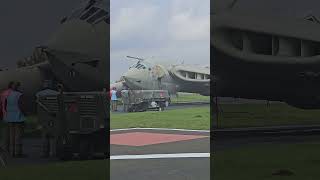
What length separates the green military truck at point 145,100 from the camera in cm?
480

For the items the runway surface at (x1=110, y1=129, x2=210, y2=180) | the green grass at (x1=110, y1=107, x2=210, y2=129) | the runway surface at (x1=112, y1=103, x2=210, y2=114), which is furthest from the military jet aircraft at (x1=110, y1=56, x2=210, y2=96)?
the runway surface at (x1=110, y1=129, x2=210, y2=180)

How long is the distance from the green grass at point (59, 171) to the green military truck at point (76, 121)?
0.32ft

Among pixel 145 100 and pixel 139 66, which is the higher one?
pixel 139 66

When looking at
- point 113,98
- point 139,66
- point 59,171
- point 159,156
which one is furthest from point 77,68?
point 159,156

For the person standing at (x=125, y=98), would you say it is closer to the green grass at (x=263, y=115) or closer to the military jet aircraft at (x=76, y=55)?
the military jet aircraft at (x=76, y=55)

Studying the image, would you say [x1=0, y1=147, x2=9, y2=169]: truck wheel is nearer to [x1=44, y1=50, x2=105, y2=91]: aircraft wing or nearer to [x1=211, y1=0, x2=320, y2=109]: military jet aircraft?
[x1=44, y1=50, x2=105, y2=91]: aircraft wing

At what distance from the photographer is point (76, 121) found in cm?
436

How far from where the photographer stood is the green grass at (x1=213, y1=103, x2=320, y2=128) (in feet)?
15.1

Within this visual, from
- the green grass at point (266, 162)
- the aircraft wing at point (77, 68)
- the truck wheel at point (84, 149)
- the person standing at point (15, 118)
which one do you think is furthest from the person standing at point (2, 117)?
the green grass at point (266, 162)

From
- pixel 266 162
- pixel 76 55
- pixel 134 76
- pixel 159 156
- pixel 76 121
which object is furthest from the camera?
pixel 159 156

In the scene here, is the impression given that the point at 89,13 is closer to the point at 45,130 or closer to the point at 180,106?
the point at 45,130

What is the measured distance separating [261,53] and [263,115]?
0.61 m

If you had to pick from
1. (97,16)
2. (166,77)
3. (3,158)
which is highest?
(97,16)

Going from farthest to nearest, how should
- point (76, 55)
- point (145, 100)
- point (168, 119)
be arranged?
point (168, 119) → point (145, 100) → point (76, 55)
